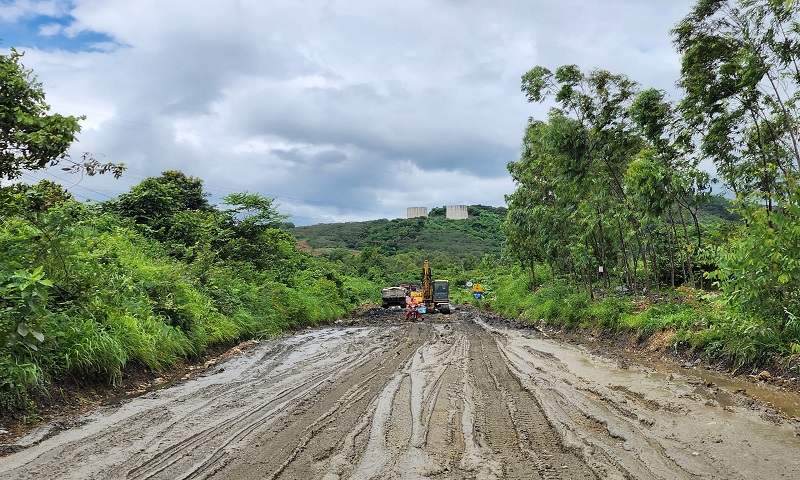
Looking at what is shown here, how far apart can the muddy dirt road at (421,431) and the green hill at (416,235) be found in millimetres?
70909

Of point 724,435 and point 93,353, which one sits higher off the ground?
point 93,353

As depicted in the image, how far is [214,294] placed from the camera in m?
16.1

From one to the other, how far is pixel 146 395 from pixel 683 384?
9064 millimetres

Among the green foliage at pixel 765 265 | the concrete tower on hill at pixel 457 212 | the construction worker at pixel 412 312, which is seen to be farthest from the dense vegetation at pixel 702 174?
the concrete tower on hill at pixel 457 212

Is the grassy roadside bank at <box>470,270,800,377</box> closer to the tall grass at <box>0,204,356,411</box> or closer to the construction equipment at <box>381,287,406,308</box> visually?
the tall grass at <box>0,204,356,411</box>

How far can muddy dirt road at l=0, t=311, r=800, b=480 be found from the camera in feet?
15.6

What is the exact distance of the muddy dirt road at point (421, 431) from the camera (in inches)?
188

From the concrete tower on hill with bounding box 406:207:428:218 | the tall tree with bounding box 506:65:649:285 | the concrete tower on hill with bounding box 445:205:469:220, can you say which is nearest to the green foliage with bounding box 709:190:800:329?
the tall tree with bounding box 506:65:649:285

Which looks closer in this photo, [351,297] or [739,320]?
[739,320]

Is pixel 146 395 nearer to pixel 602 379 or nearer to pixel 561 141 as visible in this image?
pixel 602 379

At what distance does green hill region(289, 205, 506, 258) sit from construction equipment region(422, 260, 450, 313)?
42836 mm

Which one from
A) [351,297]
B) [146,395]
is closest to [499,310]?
[351,297]

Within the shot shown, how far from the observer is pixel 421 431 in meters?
5.96

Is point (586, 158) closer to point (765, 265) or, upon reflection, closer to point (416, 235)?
point (765, 265)
